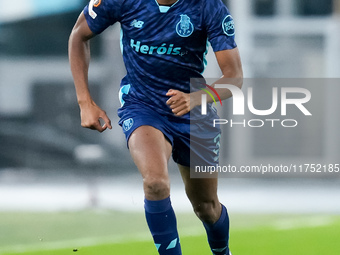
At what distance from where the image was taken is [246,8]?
31.9 feet

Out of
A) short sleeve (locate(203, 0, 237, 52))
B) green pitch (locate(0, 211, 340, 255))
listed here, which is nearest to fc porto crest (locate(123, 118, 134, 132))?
short sleeve (locate(203, 0, 237, 52))

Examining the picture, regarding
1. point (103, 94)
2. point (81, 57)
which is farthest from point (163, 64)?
point (103, 94)

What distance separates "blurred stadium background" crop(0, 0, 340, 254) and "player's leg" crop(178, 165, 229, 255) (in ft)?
17.4

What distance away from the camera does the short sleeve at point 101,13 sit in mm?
3363

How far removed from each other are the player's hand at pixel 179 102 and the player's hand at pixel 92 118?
30cm

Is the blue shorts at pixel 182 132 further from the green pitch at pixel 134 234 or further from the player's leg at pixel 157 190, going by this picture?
the green pitch at pixel 134 234

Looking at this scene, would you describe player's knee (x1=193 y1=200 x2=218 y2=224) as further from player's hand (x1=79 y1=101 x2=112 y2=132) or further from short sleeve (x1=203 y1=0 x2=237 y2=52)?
short sleeve (x1=203 y1=0 x2=237 y2=52)

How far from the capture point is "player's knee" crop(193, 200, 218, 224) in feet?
12.1

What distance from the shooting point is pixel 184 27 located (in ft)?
10.9

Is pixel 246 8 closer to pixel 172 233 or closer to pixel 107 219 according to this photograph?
pixel 107 219

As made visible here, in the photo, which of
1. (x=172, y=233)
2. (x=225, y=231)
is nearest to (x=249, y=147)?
(x=225, y=231)

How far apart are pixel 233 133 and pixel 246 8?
170cm

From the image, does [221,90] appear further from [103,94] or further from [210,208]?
[103,94]

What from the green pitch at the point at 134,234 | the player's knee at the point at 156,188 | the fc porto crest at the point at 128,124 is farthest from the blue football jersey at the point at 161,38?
the green pitch at the point at 134,234
